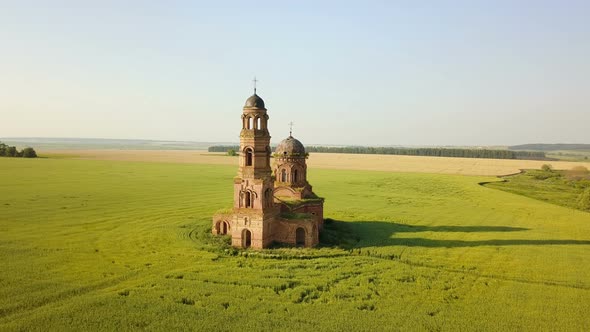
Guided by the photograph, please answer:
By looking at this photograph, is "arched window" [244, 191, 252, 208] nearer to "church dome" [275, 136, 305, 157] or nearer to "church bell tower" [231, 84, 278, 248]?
"church bell tower" [231, 84, 278, 248]

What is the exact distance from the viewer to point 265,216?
3859cm

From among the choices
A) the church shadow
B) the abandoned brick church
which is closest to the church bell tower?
the abandoned brick church

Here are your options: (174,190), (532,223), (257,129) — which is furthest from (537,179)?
(257,129)

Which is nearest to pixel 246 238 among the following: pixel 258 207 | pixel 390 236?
pixel 258 207

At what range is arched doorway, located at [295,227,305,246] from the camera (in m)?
40.2

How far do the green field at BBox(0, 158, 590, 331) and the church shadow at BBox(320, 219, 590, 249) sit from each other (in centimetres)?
22

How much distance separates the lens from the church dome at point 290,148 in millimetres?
46750

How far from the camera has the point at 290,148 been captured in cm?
4694

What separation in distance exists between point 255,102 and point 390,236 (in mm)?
18785

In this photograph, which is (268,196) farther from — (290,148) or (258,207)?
(290,148)

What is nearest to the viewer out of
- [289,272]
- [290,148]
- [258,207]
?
[289,272]

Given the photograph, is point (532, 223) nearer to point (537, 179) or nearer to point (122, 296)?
point (122, 296)

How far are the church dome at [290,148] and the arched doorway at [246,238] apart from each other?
1097cm

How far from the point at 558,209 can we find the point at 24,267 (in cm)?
6819
